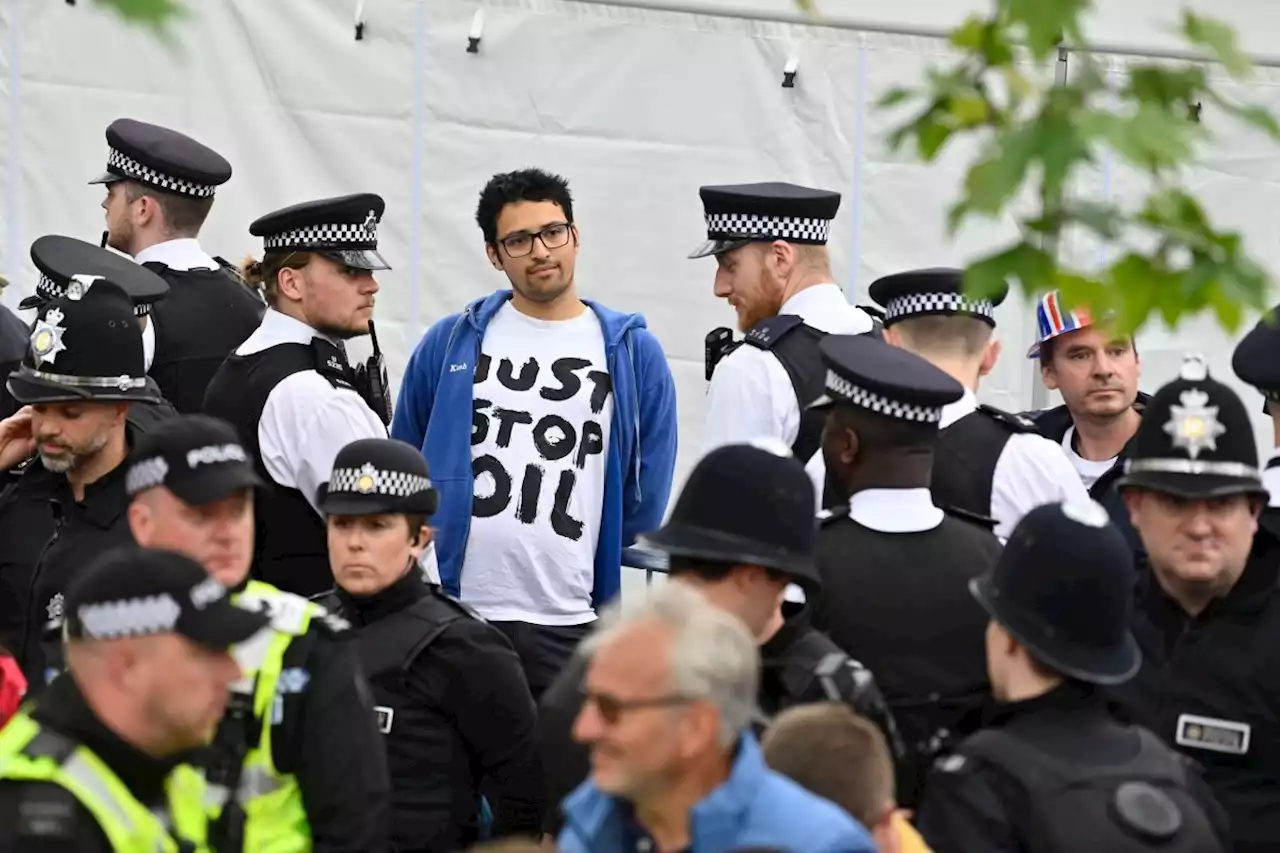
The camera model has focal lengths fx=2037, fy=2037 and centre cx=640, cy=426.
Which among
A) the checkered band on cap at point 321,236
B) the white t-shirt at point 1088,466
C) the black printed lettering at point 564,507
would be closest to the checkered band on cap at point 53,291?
the checkered band on cap at point 321,236

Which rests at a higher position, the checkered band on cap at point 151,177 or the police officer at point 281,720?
the checkered band on cap at point 151,177

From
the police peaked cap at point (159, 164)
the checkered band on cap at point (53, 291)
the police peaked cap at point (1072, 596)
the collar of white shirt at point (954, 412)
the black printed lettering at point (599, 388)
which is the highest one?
the police peaked cap at point (159, 164)

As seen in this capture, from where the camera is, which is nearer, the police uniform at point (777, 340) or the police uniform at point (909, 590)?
the police uniform at point (909, 590)

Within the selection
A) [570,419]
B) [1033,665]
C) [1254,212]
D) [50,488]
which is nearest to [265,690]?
[1033,665]

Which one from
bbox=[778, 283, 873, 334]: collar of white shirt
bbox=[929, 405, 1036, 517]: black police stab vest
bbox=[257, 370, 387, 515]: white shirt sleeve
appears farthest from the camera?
bbox=[778, 283, 873, 334]: collar of white shirt

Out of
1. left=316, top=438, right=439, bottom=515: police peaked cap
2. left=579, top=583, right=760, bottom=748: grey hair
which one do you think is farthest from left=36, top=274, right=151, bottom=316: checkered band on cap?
left=579, top=583, right=760, bottom=748: grey hair

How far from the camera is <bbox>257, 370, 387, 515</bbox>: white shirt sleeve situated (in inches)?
217

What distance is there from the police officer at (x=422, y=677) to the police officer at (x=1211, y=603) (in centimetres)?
137

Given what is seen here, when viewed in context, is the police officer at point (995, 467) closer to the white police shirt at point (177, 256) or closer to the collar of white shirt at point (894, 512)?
the collar of white shirt at point (894, 512)

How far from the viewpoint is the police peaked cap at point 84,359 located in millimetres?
4957

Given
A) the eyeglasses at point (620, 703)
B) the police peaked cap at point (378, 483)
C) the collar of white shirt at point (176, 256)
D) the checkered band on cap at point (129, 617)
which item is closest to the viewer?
the eyeglasses at point (620, 703)

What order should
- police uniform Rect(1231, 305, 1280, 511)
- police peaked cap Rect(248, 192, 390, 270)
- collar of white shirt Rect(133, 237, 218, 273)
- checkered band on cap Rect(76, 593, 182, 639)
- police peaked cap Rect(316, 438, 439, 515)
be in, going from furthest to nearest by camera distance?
collar of white shirt Rect(133, 237, 218, 273)
police peaked cap Rect(248, 192, 390, 270)
police uniform Rect(1231, 305, 1280, 511)
police peaked cap Rect(316, 438, 439, 515)
checkered band on cap Rect(76, 593, 182, 639)

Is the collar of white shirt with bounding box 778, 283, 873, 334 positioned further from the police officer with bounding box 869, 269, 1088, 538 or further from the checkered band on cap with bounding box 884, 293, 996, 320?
the police officer with bounding box 869, 269, 1088, 538

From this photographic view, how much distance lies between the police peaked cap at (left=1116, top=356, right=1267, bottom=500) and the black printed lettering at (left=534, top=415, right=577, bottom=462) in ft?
6.46
